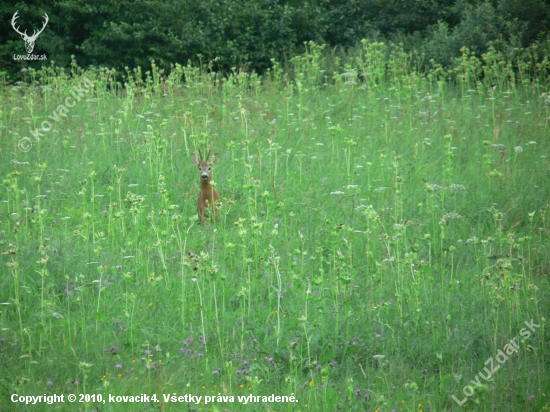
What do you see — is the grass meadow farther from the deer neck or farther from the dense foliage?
the dense foliage

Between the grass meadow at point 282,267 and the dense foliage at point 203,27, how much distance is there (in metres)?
6.55

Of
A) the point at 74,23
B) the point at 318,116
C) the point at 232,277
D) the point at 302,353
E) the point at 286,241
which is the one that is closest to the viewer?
the point at 302,353

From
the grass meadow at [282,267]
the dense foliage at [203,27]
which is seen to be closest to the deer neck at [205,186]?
the grass meadow at [282,267]

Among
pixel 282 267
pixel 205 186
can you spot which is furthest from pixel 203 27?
pixel 282 267

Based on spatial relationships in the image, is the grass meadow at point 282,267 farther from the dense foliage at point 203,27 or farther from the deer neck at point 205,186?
the dense foliage at point 203,27

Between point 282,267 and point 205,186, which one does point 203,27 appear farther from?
point 282,267

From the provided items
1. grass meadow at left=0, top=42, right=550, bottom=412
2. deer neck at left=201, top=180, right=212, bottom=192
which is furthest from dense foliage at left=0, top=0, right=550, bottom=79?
deer neck at left=201, top=180, right=212, bottom=192

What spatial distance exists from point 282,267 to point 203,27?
37.8 feet

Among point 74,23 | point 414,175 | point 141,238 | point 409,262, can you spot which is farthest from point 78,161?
point 74,23

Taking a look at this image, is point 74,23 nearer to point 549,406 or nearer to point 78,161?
point 78,161

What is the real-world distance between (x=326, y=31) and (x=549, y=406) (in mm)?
14484

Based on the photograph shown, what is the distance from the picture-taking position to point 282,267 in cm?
537

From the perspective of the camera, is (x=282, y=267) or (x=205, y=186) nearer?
(x=282, y=267)

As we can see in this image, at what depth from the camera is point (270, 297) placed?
4727 mm
